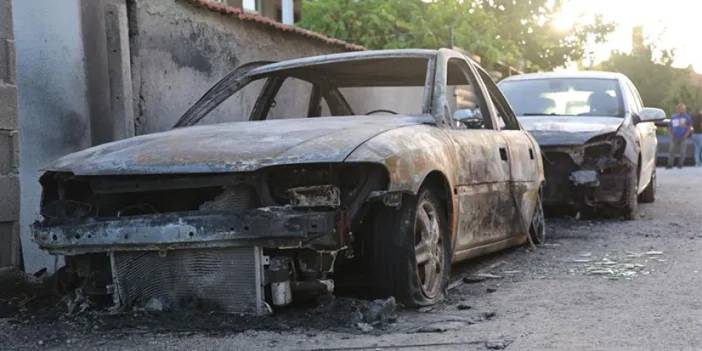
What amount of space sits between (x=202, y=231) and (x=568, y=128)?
598 cm

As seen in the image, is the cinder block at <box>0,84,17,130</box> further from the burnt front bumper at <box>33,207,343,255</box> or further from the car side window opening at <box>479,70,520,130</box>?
the car side window opening at <box>479,70,520,130</box>

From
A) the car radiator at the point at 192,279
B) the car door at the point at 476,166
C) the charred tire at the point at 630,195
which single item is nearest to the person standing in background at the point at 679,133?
the charred tire at the point at 630,195

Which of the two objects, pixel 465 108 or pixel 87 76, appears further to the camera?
pixel 87 76

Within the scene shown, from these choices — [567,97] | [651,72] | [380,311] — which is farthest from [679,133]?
[651,72]

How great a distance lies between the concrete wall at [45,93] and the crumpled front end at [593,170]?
15.5 feet

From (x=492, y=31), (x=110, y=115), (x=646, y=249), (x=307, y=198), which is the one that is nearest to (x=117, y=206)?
(x=307, y=198)

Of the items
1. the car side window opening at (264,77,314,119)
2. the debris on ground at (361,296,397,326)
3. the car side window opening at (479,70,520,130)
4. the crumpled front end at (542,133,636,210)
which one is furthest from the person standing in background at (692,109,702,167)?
the debris on ground at (361,296,397,326)

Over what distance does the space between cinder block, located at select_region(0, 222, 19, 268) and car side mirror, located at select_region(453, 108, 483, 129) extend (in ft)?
9.36

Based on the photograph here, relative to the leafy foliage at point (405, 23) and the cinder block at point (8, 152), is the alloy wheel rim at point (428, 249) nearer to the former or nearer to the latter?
the cinder block at point (8, 152)

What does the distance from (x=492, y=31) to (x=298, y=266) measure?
754 inches

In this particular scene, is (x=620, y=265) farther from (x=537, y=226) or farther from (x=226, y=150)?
(x=226, y=150)

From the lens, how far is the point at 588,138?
922cm

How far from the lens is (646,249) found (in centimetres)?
738

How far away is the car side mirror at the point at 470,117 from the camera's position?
Answer: 620cm
